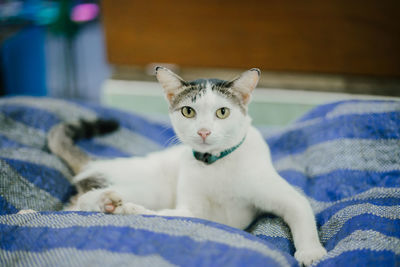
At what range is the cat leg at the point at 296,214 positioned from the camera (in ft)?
2.92

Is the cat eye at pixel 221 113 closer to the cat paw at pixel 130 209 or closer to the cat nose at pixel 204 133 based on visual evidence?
the cat nose at pixel 204 133

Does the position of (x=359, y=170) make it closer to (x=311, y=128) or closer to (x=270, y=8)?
(x=311, y=128)

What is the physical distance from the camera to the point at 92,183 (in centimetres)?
119

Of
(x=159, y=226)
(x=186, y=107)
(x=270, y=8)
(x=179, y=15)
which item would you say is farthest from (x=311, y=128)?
(x=179, y=15)

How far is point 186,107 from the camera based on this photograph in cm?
104

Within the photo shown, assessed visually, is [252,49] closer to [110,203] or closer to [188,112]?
[188,112]

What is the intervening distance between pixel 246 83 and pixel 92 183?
0.60m

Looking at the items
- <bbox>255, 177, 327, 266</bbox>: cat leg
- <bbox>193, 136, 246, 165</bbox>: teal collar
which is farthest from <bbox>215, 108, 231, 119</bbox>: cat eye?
<bbox>255, 177, 327, 266</bbox>: cat leg

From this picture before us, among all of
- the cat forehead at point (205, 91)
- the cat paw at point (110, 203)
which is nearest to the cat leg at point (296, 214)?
the cat forehead at point (205, 91)

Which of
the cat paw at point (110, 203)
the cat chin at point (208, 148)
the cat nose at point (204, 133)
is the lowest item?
the cat paw at point (110, 203)

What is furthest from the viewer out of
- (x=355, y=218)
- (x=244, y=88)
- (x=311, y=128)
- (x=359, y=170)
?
(x=311, y=128)

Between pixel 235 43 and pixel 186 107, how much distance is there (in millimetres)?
1418

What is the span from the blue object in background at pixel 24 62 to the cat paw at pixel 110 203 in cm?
199

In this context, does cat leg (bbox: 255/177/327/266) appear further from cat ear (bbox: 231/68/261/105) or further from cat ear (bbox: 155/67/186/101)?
cat ear (bbox: 155/67/186/101)
